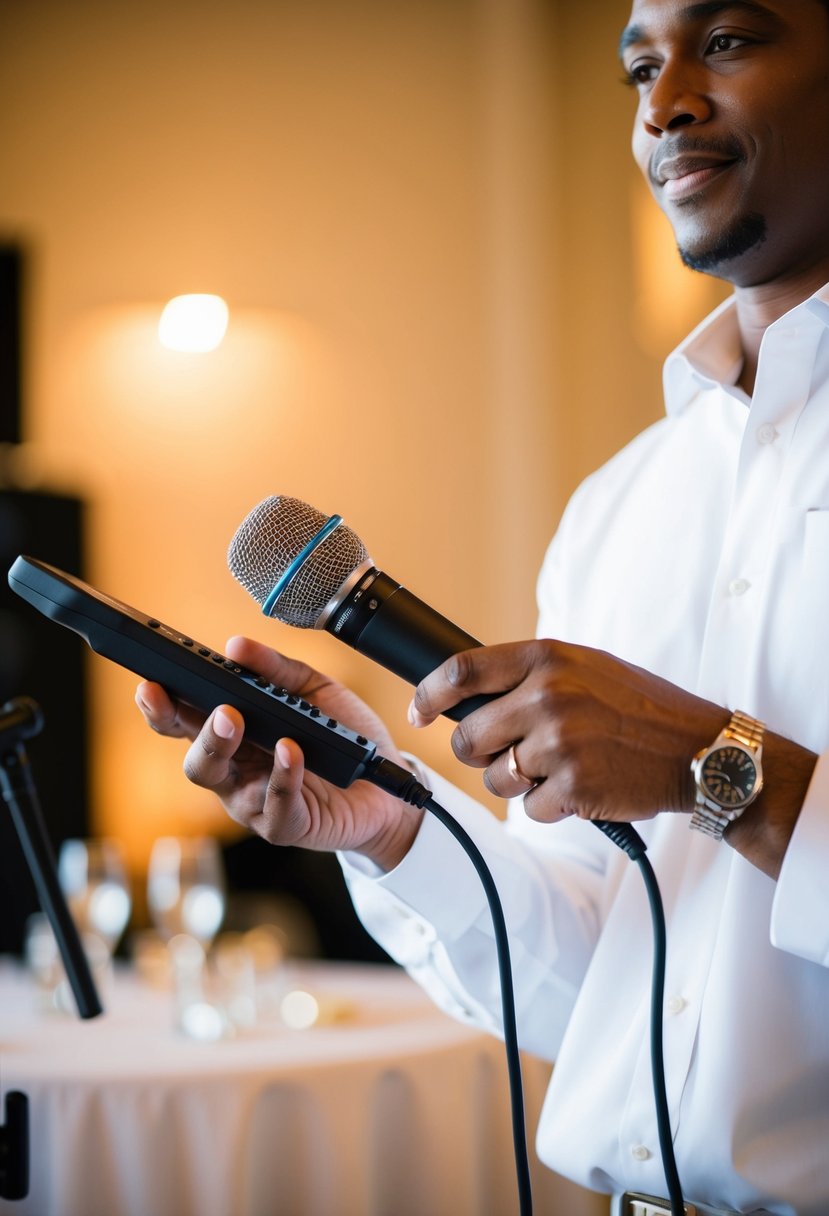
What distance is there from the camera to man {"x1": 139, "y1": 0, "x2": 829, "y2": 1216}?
961 millimetres

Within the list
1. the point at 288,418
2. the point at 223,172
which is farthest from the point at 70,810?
the point at 223,172

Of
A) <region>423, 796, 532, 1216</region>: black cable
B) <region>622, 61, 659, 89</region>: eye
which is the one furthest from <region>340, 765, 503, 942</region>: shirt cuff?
<region>622, 61, 659, 89</region>: eye

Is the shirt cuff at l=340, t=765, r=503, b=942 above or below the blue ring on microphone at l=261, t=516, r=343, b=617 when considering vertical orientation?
below

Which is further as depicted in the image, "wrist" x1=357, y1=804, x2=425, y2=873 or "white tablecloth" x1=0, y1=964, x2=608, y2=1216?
"white tablecloth" x1=0, y1=964, x2=608, y2=1216

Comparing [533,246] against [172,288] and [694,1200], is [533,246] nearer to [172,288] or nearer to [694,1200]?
[172,288]

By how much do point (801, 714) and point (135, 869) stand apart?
378cm

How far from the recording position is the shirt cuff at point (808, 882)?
97 centimetres

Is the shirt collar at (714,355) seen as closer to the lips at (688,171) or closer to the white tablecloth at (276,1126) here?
the lips at (688,171)

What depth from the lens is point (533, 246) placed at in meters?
4.57

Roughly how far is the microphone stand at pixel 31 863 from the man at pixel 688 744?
1.03ft

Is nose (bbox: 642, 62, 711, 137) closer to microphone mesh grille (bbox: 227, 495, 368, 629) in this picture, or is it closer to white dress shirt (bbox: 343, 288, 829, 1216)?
white dress shirt (bbox: 343, 288, 829, 1216)

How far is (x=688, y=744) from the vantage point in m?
0.96

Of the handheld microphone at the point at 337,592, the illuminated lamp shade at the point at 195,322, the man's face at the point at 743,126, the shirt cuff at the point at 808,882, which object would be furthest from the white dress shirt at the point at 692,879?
the illuminated lamp shade at the point at 195,322

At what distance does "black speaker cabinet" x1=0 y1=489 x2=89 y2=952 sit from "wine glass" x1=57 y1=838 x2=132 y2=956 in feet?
5.32
